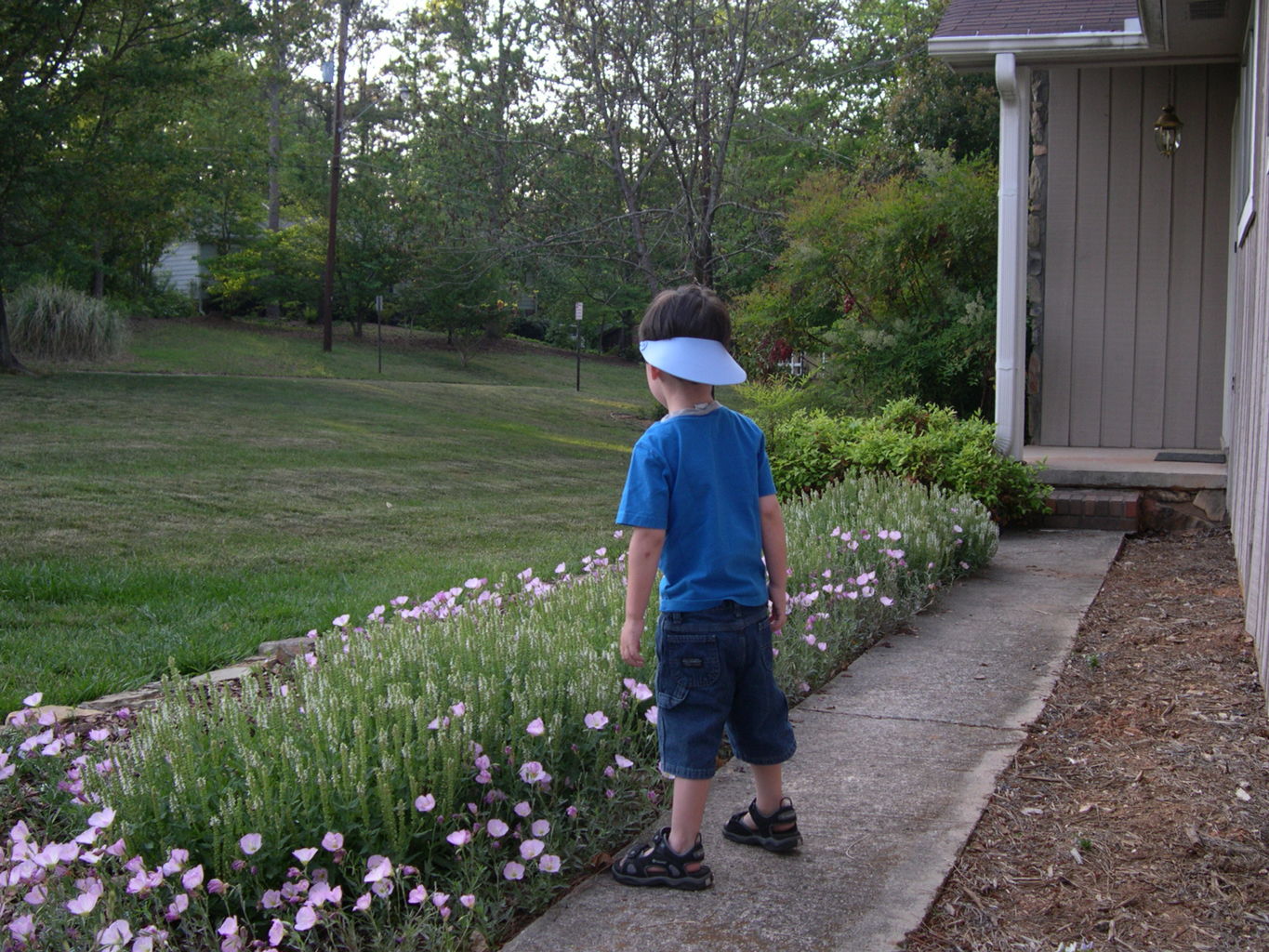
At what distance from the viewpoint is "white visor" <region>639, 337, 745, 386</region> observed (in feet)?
8.48

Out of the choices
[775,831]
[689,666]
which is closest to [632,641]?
[689,666]

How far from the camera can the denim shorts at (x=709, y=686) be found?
8.39ft

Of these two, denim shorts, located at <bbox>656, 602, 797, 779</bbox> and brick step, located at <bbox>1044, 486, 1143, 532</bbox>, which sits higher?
denim shorts, located at <bbox>656, 602, 797, 779</bbox>

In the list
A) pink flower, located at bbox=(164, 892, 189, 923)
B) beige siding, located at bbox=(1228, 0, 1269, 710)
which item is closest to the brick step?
beige siding, located at bbox=(1228, 0, 1269, 710)

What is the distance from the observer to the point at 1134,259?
8.45 metres

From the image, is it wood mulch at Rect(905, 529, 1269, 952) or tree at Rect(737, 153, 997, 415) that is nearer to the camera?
wood mulch at Rect(905, 529, 1269, 952)

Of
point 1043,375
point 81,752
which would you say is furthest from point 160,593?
point 1043,375

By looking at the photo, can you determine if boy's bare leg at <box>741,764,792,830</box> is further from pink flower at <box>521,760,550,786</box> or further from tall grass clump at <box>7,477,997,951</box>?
pink flower at <box>521,760,550,786</box>

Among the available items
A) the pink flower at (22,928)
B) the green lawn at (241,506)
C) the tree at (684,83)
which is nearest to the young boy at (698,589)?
the pink flower at (22,928)

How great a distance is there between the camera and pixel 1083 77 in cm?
851

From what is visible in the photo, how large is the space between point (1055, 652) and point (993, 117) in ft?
35.5

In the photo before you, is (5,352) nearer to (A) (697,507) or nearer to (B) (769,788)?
(A) (697,507)

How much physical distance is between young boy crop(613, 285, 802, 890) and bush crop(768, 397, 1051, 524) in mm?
4073

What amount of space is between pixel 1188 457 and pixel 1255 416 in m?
3.73
